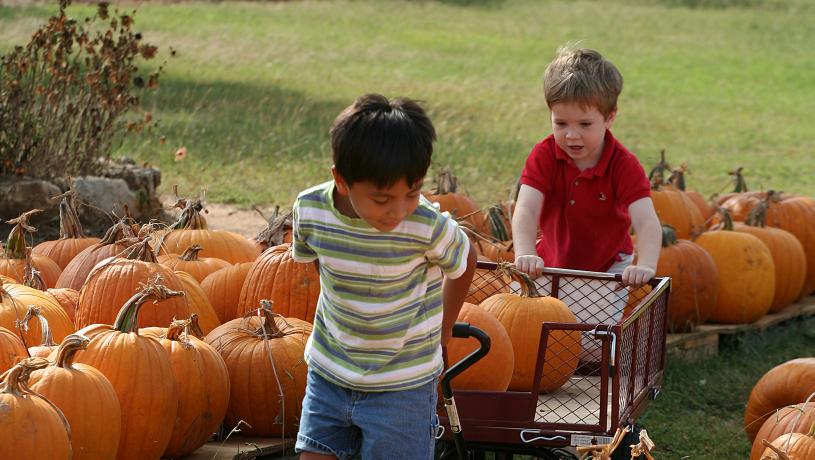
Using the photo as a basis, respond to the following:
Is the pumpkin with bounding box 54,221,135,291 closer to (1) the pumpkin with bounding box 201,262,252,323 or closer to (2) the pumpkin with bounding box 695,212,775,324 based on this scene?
(1) the pumpkin with bounding box 201,262,252,323

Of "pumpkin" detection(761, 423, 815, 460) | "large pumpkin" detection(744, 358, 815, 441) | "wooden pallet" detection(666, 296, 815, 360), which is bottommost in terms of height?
"wooden pallet" detection(666, 296, 815, 360)

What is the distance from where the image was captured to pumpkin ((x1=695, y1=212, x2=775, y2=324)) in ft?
19.8

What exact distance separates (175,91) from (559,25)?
35.8 ft

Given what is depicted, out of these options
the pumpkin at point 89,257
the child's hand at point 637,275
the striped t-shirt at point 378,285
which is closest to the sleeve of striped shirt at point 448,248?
the striped t-shirt at point 378,285

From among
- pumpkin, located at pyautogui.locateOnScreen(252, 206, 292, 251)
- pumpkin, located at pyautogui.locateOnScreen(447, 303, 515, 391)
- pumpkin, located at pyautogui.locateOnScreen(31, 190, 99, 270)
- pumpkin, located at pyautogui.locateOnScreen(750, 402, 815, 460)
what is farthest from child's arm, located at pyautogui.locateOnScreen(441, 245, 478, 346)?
pumpkin, located at pyautogui.locateOnScreen(31, 190, 99, 270)

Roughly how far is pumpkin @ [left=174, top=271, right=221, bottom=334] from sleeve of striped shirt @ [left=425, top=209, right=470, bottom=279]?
1.49 meters

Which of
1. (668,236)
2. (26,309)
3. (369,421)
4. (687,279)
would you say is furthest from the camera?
(668,236)

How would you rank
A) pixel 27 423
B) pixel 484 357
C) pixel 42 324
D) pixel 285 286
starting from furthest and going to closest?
pixel 285 286, pixel 484 357, pixel 42 324, pixel 27 423

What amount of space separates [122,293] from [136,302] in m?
0.56

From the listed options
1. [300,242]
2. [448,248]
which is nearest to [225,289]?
[300,242]

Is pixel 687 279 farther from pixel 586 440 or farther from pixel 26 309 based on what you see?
pixel 26 309

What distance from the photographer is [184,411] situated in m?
3.59

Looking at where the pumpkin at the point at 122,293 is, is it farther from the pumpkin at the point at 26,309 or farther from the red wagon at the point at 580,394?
the red wagon at the point at 580,394

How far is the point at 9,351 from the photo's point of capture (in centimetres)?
339
